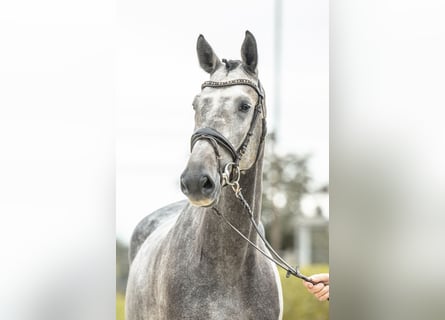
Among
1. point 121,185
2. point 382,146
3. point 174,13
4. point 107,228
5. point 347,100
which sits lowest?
point 107,228

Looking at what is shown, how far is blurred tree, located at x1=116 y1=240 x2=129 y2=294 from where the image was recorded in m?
2.01

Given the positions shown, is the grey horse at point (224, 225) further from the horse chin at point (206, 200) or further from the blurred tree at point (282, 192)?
the blurred tree at point (282, 192)

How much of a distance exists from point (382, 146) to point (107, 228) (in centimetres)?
89

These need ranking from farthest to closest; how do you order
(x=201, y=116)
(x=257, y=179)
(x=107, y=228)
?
1. (x=107, y=228)
2. (x=257, y=179)
3. (x=201, y=116)

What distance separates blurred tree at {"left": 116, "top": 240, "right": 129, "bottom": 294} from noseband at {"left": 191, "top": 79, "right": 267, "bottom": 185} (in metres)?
0.62

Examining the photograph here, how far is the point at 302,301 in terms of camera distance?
1918 mm

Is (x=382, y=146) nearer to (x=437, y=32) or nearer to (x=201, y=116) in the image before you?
(x=437, y=32)

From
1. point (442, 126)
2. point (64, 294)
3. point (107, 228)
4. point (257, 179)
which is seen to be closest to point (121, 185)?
point (107, 228)

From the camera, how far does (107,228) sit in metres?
1.95

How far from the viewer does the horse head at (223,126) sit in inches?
58.5

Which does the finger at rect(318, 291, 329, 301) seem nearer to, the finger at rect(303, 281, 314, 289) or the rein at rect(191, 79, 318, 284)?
the finger at rect(303, 281, 314, 289)

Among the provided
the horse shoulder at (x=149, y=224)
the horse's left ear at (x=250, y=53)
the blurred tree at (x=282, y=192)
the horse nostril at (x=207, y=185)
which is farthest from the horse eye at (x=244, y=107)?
the horse shoulder at (x=149, y=224)

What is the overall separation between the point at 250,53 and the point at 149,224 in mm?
738

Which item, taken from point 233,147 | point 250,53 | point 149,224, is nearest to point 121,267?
point 149,224
